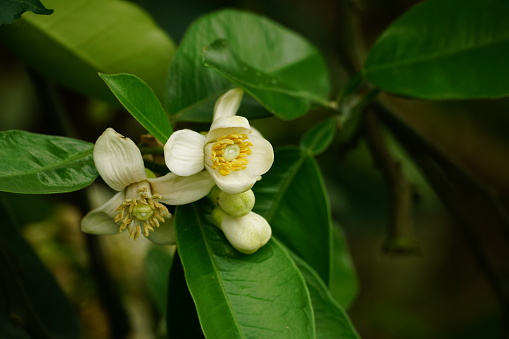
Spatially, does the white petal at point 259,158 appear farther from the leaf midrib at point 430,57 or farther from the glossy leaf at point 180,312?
the leaf midrib at point 430,57

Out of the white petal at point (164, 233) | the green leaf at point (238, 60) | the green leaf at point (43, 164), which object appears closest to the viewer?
the green leaf at point (43, 164)

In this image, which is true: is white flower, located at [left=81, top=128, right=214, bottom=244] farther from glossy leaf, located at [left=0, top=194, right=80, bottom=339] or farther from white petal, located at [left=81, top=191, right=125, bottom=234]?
glossy leaf, located at [left=0, top=194, right=80, bottom=339]

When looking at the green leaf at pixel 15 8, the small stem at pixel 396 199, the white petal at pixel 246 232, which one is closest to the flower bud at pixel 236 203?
the white petal at pixel 246 232

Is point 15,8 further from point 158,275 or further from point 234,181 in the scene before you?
point 158,275

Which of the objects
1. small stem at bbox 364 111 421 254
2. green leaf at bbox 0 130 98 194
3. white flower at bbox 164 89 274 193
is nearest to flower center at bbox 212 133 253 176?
white flower at bbox 164 89 274 193

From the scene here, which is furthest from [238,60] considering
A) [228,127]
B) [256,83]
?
[228,127]

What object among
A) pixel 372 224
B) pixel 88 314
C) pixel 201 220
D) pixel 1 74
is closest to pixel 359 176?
pixel 372 224
